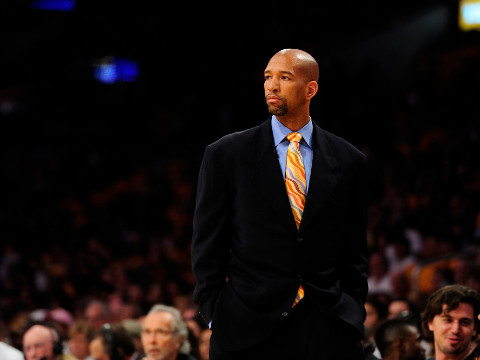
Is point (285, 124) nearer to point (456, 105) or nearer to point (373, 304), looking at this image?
point (373, 304)

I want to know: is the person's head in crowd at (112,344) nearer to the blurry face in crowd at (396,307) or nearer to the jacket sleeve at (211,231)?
the blurry face in crowd at (396,307)

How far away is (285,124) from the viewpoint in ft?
8.11

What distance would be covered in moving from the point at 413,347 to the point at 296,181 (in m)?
2.24

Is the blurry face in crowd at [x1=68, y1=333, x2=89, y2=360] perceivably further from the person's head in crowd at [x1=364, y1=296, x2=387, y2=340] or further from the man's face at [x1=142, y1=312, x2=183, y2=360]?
the person's head in crowd at [x1=364, y1=296, x2=387, y2=340]

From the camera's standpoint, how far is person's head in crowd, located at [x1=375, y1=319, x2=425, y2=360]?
4324 millimetres

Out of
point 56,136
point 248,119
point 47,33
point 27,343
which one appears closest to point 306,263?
point 27,343

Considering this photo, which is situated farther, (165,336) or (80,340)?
(80,340)

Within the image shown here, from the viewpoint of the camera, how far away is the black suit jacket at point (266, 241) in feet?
7.55

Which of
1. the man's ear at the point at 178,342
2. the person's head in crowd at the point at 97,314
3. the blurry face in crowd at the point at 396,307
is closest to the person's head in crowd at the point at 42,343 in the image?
the man's ear at the point at 178,342

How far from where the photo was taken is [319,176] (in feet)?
7.86

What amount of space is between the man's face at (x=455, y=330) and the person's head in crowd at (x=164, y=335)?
1471 mm

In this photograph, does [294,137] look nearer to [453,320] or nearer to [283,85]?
[283,85]

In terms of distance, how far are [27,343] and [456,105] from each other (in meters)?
6.38

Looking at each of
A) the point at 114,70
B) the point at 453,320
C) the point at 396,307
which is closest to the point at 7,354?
the point at 453,320
